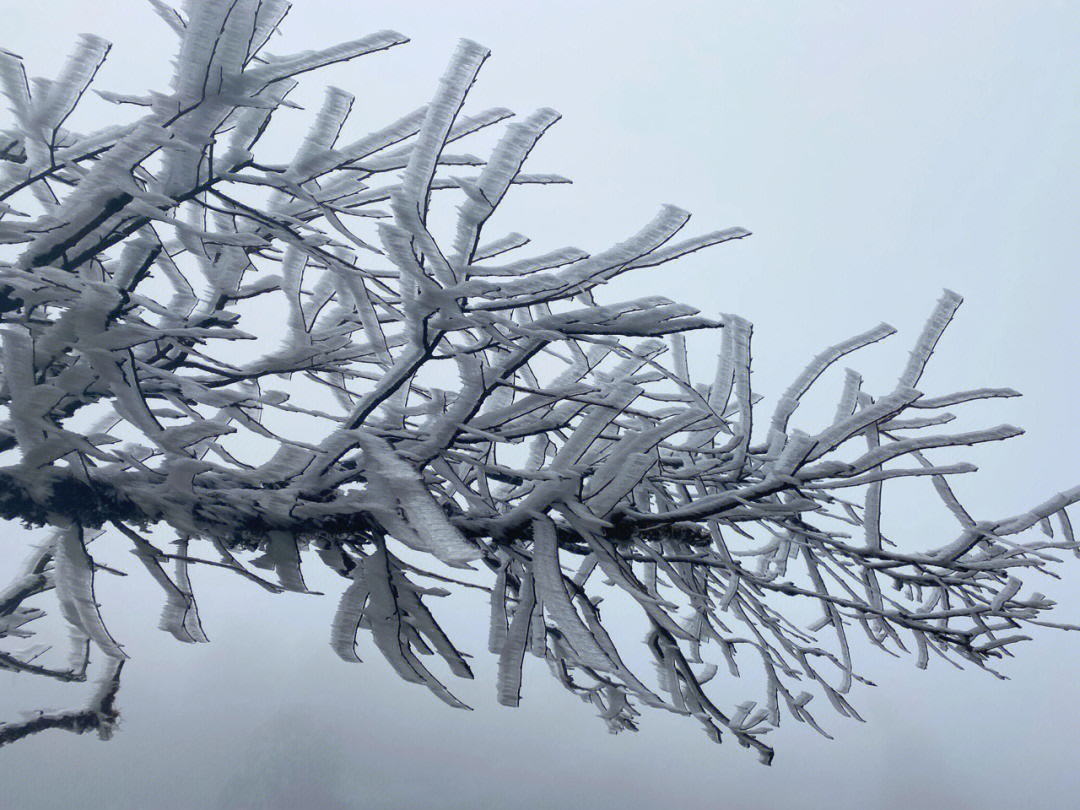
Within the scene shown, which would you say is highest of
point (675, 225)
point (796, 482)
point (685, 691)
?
point (675, 225)

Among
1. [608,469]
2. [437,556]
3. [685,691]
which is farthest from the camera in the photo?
[685,691]

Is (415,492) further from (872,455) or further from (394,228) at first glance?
(872,455)

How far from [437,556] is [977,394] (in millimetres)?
401

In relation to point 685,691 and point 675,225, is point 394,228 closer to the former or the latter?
point 675,225

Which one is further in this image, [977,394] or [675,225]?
[977,394]

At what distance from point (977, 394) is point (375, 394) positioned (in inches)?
16.2

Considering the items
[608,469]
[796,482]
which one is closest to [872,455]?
[796,482]

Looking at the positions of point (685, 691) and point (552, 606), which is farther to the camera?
point (685, 691)

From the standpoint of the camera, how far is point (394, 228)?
1.29 feet

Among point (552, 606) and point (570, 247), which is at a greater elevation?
point (570, 247)

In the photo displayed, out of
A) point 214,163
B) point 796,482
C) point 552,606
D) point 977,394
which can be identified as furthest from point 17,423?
point 977,394

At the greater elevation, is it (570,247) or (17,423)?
(570,247)

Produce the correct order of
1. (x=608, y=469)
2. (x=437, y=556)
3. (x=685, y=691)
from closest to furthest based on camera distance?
1. (x=437, y=556)
2. (x=608, y=469)
3. (x=685, y=691)

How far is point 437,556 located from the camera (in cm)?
38
